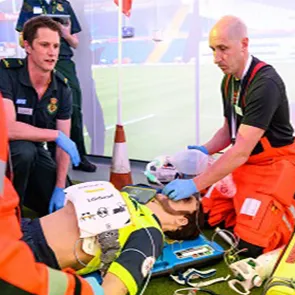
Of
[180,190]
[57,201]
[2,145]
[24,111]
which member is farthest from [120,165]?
[2,145]

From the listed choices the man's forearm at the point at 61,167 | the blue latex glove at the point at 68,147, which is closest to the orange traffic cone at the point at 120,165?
the man's forearm at the point at 61,167

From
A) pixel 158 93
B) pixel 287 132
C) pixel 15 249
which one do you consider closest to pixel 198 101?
pixel 158 93

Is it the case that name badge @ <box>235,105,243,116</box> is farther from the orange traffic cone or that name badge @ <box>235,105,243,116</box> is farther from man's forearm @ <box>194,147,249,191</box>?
the orange traffic cone

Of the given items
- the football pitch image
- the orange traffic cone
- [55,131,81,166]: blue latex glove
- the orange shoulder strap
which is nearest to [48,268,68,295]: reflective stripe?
the orange shoulder strap

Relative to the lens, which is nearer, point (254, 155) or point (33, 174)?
point (254, 155)

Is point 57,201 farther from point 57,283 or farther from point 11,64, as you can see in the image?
point 57,283

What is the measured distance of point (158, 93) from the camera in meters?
3.71

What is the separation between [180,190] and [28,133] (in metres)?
0.91

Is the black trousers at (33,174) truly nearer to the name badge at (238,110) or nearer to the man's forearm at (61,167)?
the man's forearm at (61,167)

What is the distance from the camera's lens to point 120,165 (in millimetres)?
3160

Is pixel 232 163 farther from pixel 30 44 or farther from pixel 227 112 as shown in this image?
pixel 30 44

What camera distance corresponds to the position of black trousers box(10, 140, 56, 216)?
2408mm

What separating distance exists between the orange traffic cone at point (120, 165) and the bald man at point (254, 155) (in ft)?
3.25

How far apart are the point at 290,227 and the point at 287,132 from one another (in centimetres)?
49
